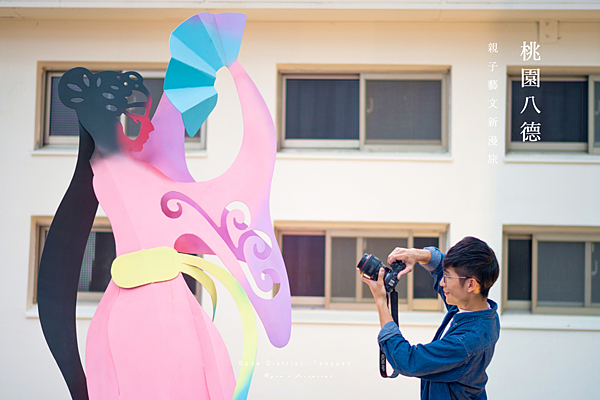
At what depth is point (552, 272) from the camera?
405 centimetres

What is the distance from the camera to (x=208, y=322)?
226 cm

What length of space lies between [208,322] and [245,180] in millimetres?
777

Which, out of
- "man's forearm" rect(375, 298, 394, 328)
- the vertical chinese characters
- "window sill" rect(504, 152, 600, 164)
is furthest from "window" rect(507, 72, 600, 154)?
"man's forearm" rect(375, 298, 394, 328)

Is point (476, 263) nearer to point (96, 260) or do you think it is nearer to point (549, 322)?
point (549, 322)

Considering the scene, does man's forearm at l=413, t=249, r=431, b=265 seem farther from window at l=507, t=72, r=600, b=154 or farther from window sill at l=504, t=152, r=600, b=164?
window at l=507, t=72, r=600, b=154

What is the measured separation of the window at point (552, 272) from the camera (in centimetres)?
401

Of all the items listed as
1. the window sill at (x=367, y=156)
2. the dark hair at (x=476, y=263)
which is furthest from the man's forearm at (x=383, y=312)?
the window sill at (x=367, y=156)

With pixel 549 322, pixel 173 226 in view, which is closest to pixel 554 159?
pixel 549 322

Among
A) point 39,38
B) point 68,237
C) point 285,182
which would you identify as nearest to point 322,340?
point 285,182

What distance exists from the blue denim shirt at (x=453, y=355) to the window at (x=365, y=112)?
2711mm

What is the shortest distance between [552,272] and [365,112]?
2.32 m

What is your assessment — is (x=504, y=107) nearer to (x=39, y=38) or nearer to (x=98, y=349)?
(x=98, y=349)

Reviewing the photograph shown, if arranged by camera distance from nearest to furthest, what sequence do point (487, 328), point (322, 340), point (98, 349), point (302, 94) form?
point (487, 328) < point (98, 349) < point (322, 340) < point (302, 94)

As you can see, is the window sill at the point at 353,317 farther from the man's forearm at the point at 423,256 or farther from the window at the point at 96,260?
the man's forearm at the point at 423,256
